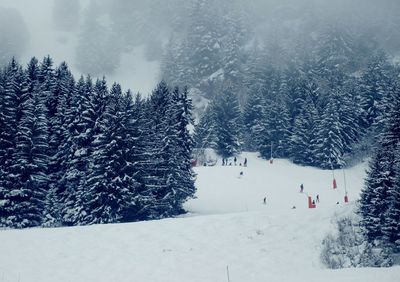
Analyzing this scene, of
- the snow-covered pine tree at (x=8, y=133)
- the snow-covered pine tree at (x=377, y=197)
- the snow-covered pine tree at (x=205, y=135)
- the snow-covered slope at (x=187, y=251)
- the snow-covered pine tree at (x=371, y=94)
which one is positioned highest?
the snow-covered pine tree at (x=371, y=94)

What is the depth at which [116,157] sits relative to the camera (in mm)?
31906

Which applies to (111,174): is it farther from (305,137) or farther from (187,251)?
(305,137)

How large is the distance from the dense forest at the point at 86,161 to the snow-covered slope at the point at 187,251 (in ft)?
33.8

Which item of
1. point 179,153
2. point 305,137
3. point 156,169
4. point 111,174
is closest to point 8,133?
point 111,174

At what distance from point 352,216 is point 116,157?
18.8 meters

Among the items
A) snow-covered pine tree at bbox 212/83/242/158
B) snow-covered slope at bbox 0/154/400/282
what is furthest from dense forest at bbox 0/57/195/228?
snow-covered pine tree at bbox 212/83/242/158

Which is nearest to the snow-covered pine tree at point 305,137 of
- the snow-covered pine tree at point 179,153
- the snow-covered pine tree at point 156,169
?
the snow-covered pine tree at point 179,153

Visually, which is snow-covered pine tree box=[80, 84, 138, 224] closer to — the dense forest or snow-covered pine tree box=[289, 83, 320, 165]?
the dense forest

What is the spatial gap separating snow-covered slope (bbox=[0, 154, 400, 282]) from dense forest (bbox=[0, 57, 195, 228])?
10.3 m

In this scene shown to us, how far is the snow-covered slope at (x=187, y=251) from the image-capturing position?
609 inches

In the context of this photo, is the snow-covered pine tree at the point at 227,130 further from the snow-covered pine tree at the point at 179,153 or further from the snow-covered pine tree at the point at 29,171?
the snow-covered pine tree at the point at 29,171

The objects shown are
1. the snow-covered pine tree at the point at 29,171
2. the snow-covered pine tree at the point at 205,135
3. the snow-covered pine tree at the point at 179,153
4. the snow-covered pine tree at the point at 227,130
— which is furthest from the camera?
the snow-covered pine tree at the point at 205,135

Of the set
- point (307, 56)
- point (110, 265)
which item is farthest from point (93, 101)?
point (307, 56)

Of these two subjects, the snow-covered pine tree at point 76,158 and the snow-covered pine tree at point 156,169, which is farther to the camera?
the snow-covered pine tree at point 156,169
